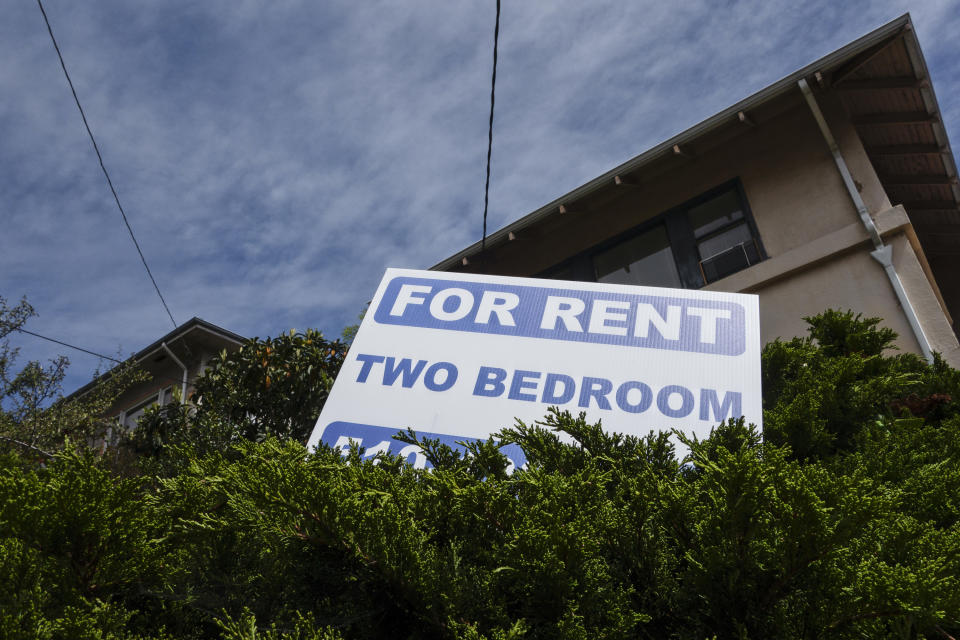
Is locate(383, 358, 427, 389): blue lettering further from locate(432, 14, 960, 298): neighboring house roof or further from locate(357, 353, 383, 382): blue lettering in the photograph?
locate(432, 14, 960, 298): neighboring house roof

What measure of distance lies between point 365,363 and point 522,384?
973 millimetres

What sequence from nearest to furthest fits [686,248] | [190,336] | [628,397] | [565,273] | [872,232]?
[628,397], [872,232], [686,248], [565,273], [190,336]

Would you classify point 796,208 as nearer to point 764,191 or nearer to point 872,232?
point 764,191

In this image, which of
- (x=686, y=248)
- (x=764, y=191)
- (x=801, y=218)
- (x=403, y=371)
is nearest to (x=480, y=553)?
(x=403, y=371)

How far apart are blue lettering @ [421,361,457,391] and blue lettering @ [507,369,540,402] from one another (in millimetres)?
341

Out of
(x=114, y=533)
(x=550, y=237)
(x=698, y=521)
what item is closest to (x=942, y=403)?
(x=698, y=521)

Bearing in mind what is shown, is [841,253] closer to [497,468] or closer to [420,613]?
[497,468]

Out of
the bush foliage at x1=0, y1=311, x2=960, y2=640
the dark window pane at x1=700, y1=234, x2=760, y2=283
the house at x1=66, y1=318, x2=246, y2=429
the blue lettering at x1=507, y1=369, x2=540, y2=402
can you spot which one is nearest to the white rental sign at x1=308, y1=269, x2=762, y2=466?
the blue lettering at x1=507, y1=369, x2=540, y2=402

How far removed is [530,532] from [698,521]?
18.5 inches

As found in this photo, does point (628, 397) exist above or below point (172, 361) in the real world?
below

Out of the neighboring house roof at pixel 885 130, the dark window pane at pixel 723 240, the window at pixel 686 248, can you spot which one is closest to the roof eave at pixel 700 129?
the neighboring house roof at pixel 885 130

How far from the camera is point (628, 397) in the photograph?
346 cm

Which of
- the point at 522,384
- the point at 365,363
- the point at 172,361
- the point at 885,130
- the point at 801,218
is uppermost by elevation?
the point at 885,130

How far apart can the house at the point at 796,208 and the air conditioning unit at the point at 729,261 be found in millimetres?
18
